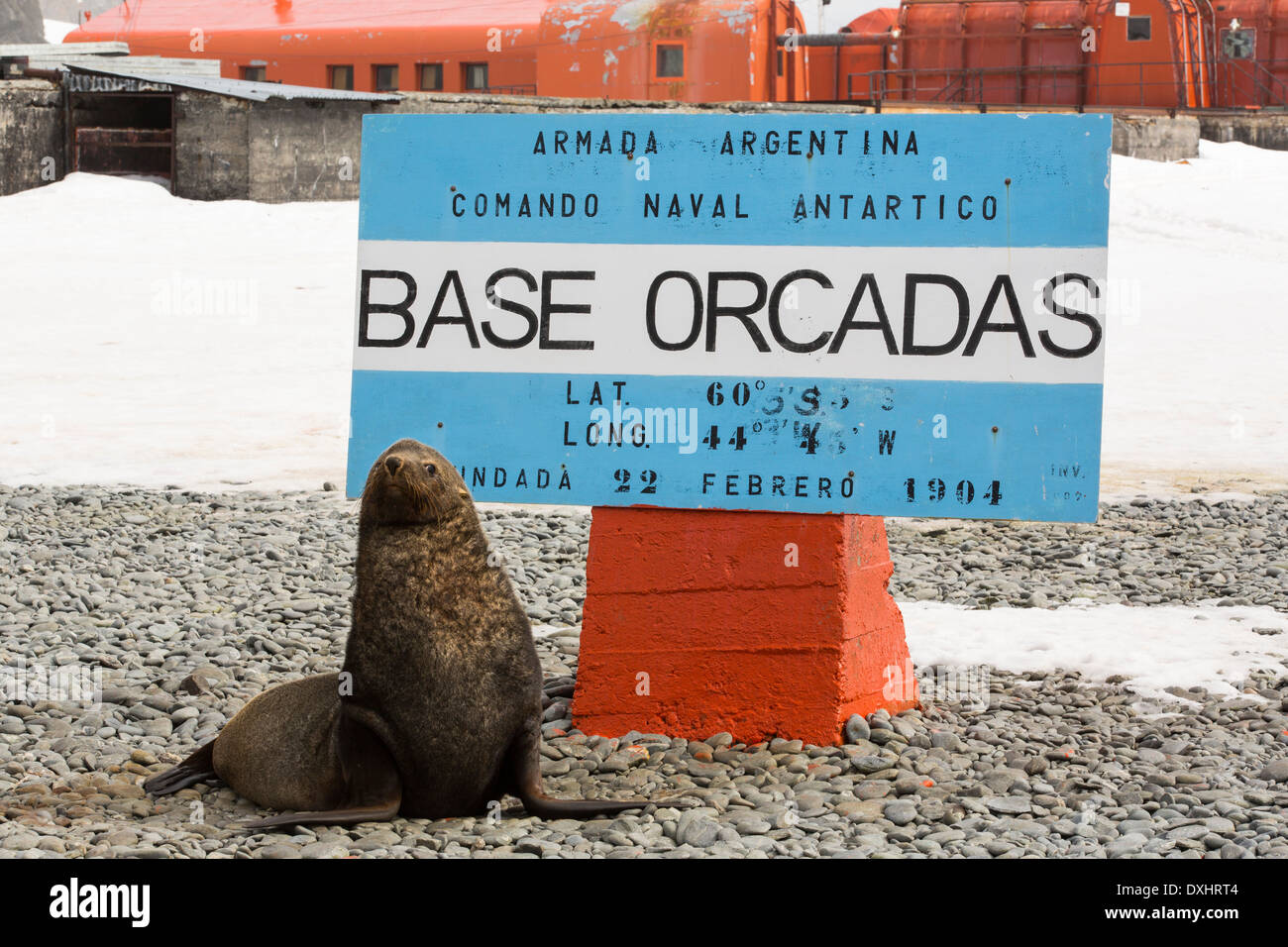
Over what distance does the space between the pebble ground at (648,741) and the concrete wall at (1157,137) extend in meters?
22.1

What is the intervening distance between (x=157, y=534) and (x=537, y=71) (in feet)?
83.3

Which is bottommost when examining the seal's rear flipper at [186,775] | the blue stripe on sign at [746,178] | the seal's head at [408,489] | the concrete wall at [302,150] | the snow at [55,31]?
the seal's rear flipper at [186,775]

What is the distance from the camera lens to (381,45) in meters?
35.5

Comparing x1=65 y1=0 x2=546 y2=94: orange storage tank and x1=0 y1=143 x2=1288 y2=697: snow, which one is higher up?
x1=65 y1=0 x2=546 y2=94: orange storage tank

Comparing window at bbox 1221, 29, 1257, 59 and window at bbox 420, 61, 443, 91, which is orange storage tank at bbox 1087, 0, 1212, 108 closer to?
window at bbox 1221, 29, 1257, 59

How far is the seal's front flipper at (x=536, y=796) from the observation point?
4238 millimetres

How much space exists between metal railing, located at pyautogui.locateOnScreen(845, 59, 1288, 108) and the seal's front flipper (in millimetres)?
29587

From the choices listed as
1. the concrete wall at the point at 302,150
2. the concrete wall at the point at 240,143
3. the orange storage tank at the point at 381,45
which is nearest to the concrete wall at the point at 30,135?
the concrete wall at the point at 240,143

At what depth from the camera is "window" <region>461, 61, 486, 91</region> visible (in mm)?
35000

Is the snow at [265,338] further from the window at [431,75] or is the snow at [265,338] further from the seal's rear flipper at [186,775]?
the window at [431,75]

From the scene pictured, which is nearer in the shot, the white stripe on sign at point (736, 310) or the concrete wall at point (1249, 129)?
the white stripe on sign at point (736, 310)

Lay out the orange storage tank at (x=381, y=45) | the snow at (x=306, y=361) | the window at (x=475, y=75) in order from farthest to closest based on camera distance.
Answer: the window at (x=475, y=75) → the orange storage tank at (x=381, y=45) → the snow at (x=306, y=361)

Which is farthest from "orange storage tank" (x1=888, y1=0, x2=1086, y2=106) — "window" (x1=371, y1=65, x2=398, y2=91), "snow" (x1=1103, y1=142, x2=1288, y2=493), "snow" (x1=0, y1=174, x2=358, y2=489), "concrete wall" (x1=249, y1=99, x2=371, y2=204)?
"snow" (x1=0, y1=174, x2=358, y2=489)

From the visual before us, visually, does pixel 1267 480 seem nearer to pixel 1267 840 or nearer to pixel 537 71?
pixel 1267 840
